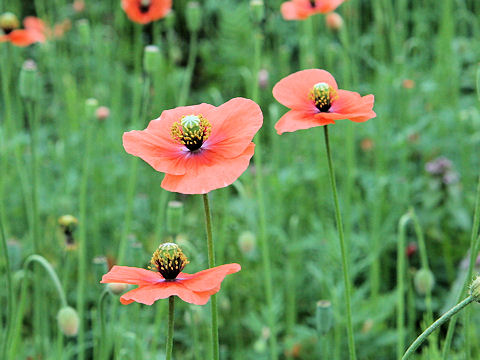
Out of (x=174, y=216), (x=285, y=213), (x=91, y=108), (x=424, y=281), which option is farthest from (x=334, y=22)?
(x=174, y=216)

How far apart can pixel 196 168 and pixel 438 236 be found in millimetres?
1201

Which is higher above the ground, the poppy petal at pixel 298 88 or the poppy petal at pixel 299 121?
the poppy petal at pixel 298 88

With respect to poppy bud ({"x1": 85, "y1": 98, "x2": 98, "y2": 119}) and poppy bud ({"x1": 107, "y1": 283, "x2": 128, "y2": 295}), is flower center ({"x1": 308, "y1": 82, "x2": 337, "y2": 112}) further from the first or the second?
poppy bud ({"x1": 85, "y1": 98, "x2": 98, "y2": 119})

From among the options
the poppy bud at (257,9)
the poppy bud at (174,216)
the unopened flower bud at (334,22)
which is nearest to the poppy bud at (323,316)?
the poppy bud at (174,216)

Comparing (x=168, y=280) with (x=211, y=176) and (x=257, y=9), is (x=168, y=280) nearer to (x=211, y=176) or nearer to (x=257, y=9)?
(x=211, y=176)

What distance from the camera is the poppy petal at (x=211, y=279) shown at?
59cm

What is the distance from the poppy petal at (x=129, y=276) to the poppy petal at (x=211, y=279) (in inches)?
1.8

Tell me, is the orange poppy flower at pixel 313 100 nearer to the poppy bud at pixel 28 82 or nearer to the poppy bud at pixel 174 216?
the poppy bud at pixel 174 216

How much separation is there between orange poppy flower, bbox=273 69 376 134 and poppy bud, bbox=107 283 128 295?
29cm

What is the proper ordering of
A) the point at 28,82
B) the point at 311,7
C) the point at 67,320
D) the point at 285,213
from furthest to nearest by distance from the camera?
the point at 285,213
the point at 311,7
the point at 28,82
the point at 67,320

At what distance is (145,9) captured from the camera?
154cm

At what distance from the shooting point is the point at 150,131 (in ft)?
2.46

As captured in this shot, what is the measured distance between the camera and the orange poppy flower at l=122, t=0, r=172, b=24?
4.94ft

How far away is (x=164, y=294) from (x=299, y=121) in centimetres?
26
